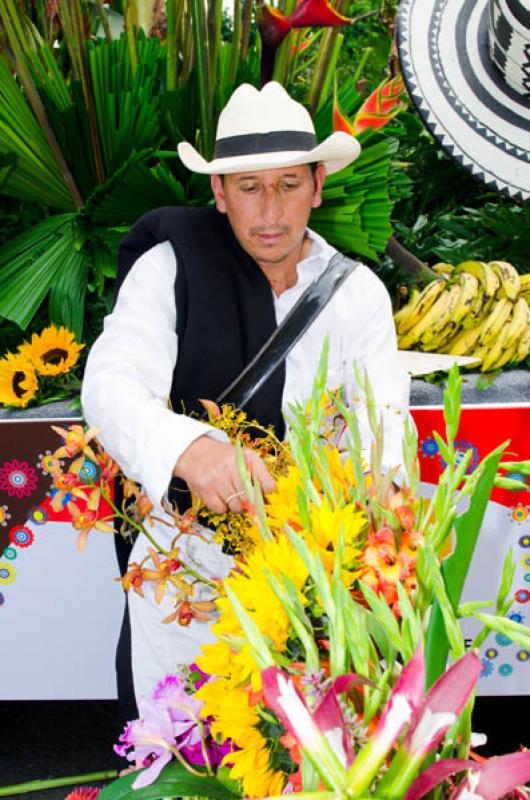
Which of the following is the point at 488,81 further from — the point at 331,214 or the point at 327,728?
the point at 327,728

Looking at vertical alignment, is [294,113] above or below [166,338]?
above

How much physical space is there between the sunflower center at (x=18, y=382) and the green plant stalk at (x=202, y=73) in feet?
2.71

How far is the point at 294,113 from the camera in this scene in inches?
65.0

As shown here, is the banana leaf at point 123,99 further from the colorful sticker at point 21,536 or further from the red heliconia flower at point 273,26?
the colorful sticker at point 21,536

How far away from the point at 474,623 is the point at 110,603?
38.2 inches

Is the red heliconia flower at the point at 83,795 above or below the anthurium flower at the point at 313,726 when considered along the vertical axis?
below

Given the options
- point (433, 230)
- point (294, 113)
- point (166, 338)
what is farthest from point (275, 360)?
point (433, 230)

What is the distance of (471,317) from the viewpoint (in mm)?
2652

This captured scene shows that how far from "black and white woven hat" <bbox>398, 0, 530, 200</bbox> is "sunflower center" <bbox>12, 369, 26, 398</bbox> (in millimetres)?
1546

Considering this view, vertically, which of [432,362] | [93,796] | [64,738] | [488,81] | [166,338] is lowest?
[64,738]

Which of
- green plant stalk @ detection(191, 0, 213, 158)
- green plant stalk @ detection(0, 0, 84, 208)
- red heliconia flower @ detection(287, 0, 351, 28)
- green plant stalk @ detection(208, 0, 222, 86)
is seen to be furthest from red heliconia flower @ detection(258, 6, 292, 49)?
green plant stalk @ detection(0, 0, 84, 208)

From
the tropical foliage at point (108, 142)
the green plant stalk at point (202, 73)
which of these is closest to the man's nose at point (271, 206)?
the tropical foliage at point (108, 142)

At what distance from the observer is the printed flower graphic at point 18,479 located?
225 cm

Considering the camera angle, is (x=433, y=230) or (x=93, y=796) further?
(x=433, y=230)
